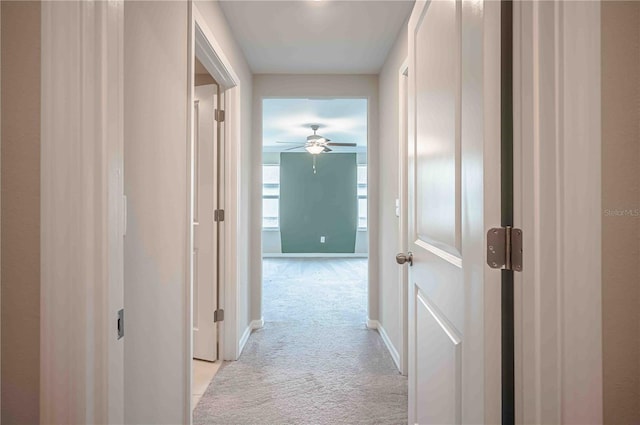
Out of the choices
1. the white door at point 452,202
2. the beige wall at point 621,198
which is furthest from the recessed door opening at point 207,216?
the beige wall at point 621,198

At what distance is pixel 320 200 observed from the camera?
907cm

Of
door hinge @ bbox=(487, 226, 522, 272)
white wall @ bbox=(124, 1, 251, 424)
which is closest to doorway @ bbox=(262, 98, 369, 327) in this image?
white wall @ bbox=(124, 1, 251, 424)

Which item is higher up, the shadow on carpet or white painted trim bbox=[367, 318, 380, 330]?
white painted trim bbox=[367, 318, 380, 330]

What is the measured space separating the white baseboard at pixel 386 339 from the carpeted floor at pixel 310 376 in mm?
40

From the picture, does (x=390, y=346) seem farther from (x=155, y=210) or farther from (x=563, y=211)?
(x=563, y=211)

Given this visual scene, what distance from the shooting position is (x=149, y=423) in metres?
1.45

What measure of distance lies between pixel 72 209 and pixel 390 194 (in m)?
2.63

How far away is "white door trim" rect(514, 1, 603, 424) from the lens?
2.52 ft

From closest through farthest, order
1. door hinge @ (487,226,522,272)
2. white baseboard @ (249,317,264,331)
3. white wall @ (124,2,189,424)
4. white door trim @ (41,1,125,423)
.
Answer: white door trim @ (41,1,125,423), door hinge @ (487,226,522,272), white wall @ (124,2,189,424), white baseboard @ (249,317,264,331)

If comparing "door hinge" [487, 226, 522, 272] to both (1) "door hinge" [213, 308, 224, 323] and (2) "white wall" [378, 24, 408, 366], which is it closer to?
(2) "white wall" [378, 24, 408, 366]

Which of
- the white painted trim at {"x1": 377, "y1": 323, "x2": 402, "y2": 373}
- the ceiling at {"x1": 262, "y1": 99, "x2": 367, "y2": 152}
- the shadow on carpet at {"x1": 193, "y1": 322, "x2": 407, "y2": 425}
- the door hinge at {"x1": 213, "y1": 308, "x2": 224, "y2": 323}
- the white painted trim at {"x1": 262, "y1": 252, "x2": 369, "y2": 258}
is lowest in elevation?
the shadow on carpet at {"x1": 193, "y1": 322, "x2": 407, "y2": 425}

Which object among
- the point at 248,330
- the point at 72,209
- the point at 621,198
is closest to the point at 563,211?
the point at 621,198

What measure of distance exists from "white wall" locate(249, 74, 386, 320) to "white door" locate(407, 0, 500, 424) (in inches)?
83.1

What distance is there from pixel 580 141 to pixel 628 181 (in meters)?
0.13
